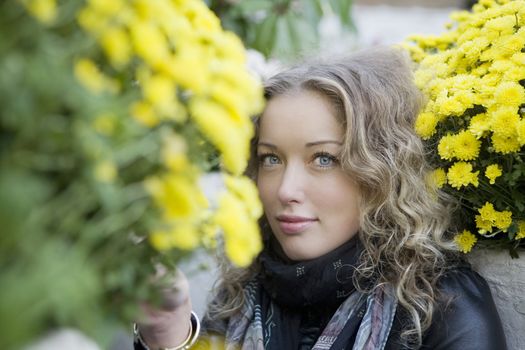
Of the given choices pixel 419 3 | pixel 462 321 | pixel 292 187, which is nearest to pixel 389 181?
pixel 292 187

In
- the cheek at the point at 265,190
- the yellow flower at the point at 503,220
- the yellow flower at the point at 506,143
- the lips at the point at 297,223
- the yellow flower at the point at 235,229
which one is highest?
the yellow flower at the point at 235,229

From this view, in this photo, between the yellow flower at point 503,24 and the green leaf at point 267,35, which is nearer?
the yellow flower at point 503,24

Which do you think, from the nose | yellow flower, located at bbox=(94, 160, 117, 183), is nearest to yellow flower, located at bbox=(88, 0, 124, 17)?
yellow flower, located at bbox=(94, 160, 117, 183)

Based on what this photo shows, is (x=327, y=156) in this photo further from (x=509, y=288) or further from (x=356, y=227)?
(x=509, y=288)

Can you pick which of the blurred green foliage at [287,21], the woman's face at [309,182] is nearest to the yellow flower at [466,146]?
the woman's face at [309,182]

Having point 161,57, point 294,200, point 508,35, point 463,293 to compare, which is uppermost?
point 161,57

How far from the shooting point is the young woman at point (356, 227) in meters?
1.33

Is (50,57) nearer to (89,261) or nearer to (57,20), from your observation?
(57,20)

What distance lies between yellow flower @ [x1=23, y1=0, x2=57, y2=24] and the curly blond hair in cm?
93

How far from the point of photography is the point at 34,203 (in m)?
0.47

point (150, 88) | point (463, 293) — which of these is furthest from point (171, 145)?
point (463, 293)

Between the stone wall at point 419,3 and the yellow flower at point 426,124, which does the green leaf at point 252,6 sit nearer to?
the yellow flower at point 426,124

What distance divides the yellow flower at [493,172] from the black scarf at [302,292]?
1.06 feet

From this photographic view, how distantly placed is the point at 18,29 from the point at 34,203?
14cm
